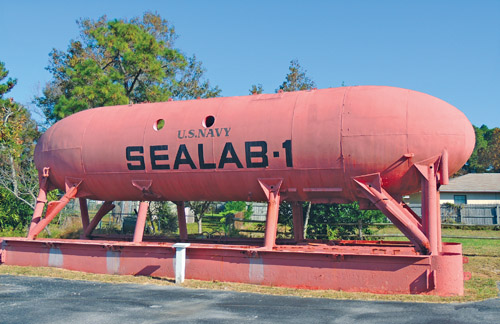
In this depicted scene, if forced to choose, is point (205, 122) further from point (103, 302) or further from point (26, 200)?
point (26, 200)

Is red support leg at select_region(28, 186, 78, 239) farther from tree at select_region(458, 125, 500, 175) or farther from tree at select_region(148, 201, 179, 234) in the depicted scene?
tree at select_region(458, 125, 500, 175)

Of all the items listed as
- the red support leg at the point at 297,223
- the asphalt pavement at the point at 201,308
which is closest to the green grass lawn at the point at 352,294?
the asphalt pavement at the point at 201,308

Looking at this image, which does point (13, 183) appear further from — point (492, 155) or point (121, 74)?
point (492, 155)

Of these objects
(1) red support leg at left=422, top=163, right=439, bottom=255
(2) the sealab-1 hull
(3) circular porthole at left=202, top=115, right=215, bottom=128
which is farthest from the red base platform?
(3) circular porthole at left=202, top=115, right=215, bottom=128

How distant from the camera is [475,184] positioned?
122 ft

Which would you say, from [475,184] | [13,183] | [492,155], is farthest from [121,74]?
[492,155]

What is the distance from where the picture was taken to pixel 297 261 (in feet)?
38.0

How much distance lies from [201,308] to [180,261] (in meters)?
3.18

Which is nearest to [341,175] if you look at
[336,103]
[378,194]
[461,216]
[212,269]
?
[378,194]

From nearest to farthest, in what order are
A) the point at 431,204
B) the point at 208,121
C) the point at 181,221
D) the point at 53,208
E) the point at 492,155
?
the point at 431,204 → the point at 208,121 → the point at 53,208 → the point at 181,221 → the point at 492,155

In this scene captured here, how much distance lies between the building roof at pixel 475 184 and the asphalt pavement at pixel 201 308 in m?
27.7

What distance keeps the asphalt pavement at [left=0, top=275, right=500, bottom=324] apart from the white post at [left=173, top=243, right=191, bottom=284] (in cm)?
87

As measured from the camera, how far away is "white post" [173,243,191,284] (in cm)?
1247

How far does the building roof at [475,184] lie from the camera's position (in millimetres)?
35875
